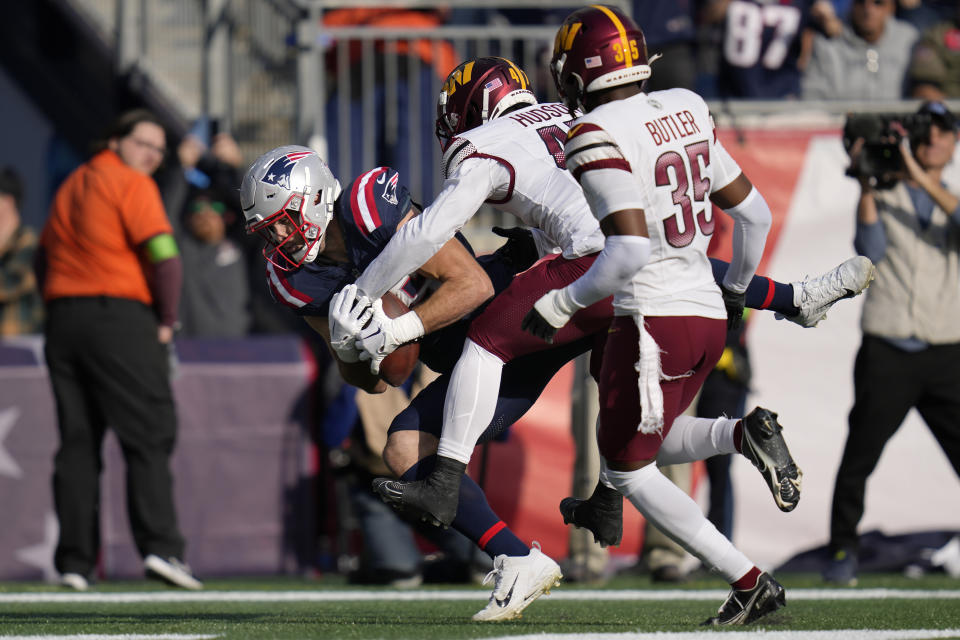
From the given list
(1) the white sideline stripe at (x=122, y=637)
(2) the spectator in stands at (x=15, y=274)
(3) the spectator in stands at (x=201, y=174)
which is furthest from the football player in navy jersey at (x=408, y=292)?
(2) the spectator in stands at (x=15, y=274)

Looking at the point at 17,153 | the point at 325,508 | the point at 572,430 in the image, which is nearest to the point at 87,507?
the point at 325,508

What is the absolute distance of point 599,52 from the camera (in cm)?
405

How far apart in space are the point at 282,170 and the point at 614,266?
3.81 ft

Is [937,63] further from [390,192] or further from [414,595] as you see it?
[390,192]

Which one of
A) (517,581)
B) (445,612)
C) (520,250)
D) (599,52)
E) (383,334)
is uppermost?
(599,52)

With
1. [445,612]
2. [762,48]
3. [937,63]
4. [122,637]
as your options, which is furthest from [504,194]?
[937,63]

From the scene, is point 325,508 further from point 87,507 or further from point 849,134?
point 849,134

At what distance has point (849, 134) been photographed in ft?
21.8

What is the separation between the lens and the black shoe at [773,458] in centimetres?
414

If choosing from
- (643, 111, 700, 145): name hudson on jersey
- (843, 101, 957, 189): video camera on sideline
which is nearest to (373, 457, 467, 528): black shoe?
(643, 111, 700, 145): name hudson on jersey

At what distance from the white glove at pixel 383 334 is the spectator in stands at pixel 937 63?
5.12 metres

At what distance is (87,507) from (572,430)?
236 centimetres

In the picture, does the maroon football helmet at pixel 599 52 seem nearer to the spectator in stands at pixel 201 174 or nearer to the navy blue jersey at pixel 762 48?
the spectator in stands at pixel 201 174

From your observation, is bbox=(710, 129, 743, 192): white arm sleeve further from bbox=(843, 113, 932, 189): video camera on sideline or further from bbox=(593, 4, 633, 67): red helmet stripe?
bbox=(843, 113, 932, 189): video camera on sideline
